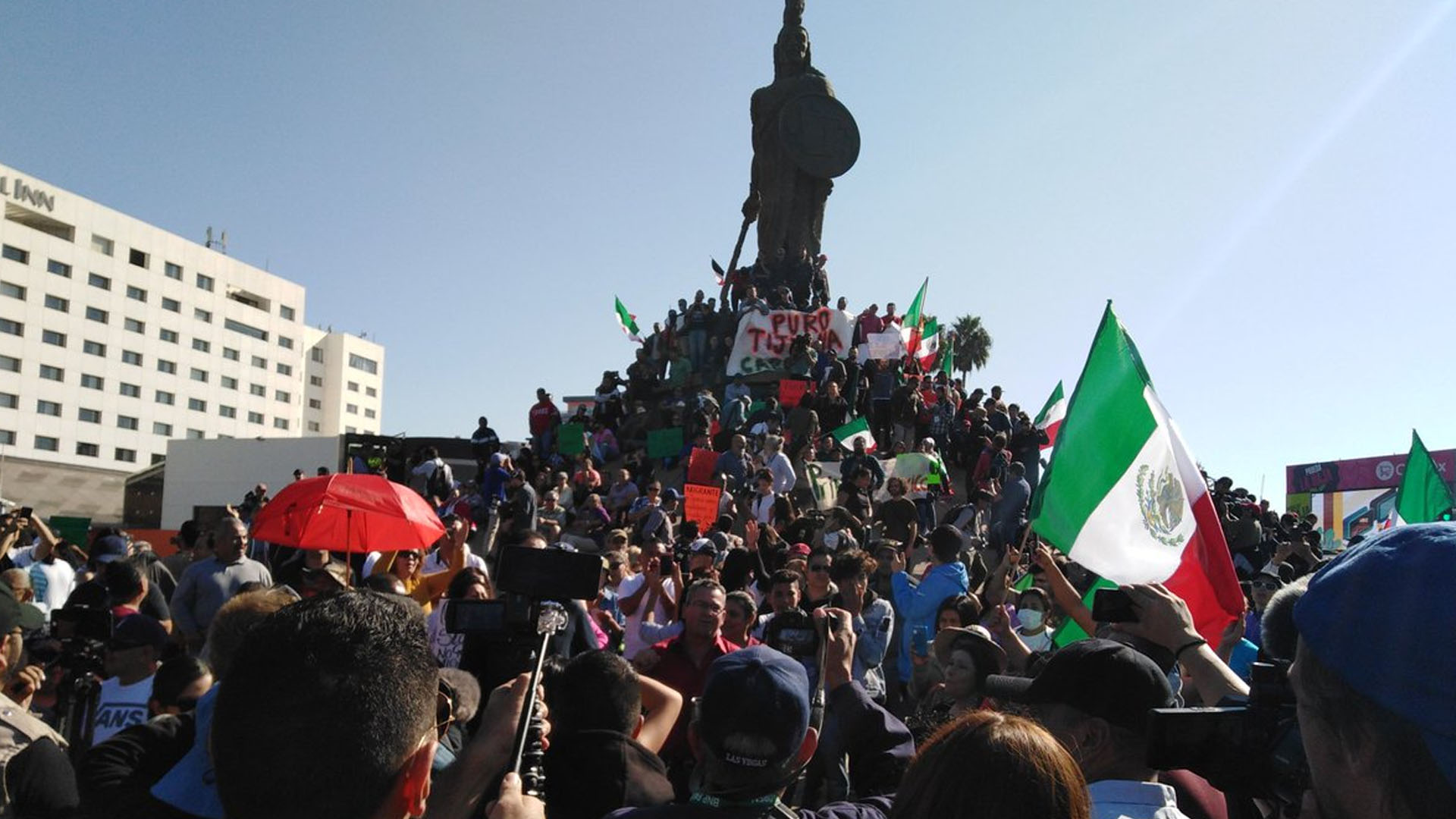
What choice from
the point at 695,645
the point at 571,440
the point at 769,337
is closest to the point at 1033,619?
the point at 695,645

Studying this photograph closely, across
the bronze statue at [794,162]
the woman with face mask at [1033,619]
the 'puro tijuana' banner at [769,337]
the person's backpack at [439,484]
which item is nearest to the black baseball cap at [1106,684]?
the woman with face mask at [1033,619]

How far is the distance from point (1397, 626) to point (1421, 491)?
1217cm

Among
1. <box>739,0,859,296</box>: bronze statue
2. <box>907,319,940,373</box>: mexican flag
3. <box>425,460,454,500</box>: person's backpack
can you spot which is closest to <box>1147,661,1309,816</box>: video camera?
<box>425,460,454,500</box>: person's backpack

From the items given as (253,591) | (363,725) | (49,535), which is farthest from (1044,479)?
(49,535)

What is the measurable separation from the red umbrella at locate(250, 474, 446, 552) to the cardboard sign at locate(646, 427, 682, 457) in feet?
38.1

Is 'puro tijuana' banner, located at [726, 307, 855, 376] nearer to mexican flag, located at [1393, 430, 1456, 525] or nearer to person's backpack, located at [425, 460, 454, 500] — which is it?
person's backpack, located at [425, 460, 454, 500]

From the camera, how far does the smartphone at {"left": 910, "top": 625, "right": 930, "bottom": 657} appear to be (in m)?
6.43

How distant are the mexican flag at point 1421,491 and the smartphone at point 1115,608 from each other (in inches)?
389

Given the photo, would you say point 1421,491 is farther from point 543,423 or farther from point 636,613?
point 543,423

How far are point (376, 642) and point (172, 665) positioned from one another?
241cm

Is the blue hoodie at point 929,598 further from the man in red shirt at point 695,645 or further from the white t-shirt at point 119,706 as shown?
the white t-shirt at point 119,706

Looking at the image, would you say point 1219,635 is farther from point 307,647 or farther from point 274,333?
point 274,333

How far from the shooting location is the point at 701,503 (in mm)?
12484

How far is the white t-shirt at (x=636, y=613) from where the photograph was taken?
22.1 ft
